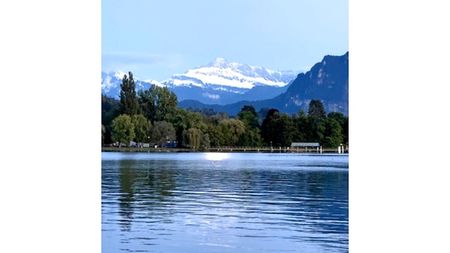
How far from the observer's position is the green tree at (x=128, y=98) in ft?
130

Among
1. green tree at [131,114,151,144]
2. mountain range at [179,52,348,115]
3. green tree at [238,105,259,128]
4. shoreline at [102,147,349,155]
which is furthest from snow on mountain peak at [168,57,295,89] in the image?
green tree at [131,114,151,144]

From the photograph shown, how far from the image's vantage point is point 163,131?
38562 mm

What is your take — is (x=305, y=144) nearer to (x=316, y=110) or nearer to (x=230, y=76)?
(x=316, y=110)

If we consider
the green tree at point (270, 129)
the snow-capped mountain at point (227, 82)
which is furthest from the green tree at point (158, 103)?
the snow-capped mountain at point (227, 82)

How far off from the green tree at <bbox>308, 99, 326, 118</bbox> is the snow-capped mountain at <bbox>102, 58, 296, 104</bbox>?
7160 millimetres

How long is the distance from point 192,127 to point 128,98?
166 inches

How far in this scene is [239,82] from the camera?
58656 mm

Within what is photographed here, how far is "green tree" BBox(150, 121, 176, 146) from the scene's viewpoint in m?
38.3

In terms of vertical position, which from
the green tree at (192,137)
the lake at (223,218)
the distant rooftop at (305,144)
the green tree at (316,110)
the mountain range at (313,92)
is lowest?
the lake at (223,218)

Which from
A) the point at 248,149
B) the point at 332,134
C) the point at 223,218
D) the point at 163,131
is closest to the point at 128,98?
the point at 163,131

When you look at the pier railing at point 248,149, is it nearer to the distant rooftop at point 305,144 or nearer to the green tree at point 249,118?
the distant rooftop at point 305,144
